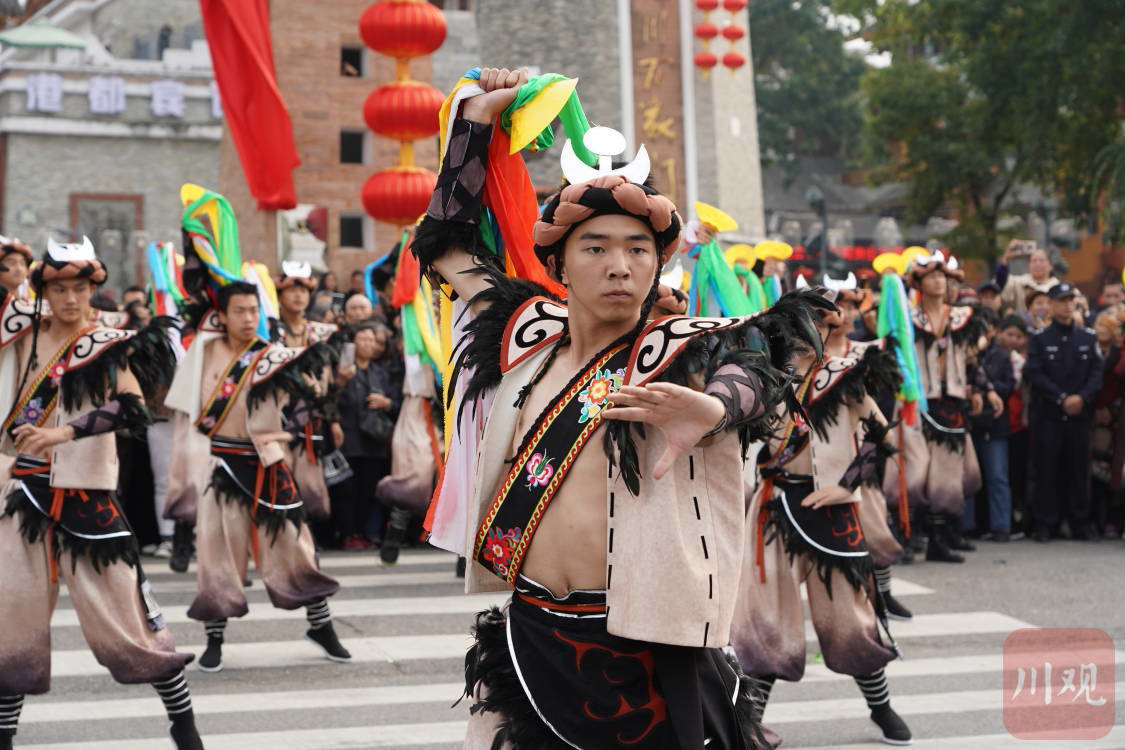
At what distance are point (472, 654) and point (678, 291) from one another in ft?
13.2

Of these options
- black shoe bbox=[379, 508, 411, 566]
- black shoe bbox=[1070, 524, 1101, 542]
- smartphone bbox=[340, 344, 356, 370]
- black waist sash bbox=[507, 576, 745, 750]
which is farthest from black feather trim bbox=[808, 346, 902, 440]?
black shoe bbox=[1070, 524, 1101, 542]

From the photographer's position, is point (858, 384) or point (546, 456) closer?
point (546, 456)

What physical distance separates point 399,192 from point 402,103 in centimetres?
98

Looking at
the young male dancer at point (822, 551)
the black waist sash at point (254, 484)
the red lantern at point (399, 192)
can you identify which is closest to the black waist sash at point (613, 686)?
the young male dancer at point (822, 551)

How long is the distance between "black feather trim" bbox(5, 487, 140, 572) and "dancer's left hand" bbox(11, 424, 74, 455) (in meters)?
0.23

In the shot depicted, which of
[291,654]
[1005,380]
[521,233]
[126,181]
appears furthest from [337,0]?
[521,233]

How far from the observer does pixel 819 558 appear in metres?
6.43

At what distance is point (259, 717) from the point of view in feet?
22.9

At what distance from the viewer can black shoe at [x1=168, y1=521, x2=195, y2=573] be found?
36.6 feet

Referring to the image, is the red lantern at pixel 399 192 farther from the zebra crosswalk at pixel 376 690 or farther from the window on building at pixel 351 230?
the window on building at pixel 351 230

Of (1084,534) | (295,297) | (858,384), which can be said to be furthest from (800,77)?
(858,384)

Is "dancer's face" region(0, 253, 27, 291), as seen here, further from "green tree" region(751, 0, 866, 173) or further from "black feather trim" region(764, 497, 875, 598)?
"green tree" region(751, 0, 866, 173)

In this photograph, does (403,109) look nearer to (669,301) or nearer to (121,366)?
(669,301)

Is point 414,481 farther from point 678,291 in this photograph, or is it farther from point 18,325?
point 18,325
